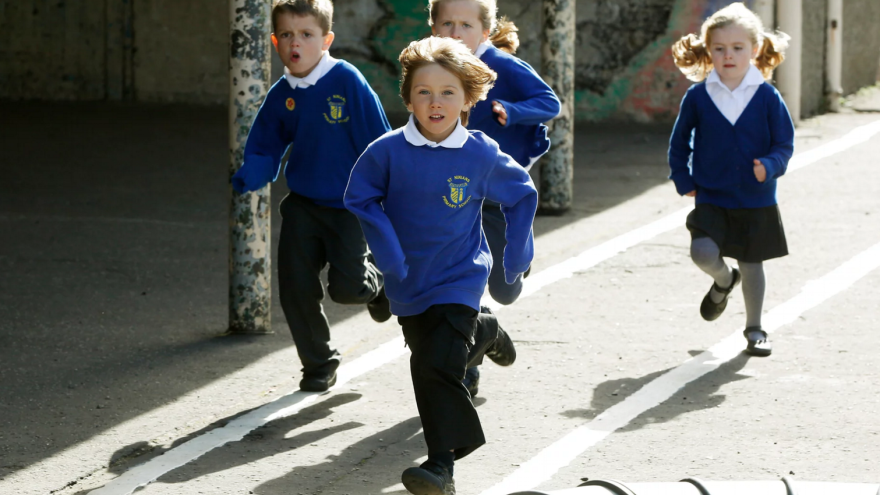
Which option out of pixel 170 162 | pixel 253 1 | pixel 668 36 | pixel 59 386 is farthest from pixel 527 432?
pixel 668 36

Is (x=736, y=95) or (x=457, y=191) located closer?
(x=457, y=191)

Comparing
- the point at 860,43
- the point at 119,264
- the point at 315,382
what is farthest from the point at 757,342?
the point at 860,43

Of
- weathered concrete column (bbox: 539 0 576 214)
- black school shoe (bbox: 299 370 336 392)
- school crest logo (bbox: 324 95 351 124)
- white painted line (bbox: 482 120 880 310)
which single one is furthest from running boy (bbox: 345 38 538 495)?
weathered concrete column (bbox: 539 0 576 214)

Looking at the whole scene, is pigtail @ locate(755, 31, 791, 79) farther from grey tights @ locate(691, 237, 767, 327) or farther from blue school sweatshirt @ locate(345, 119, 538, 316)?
blue school sweatshirt @ locate(345, 119, 538, 316)

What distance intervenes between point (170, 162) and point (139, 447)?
9.17m

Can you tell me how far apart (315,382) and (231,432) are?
0.65m

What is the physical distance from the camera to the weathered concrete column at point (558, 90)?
10.4 metres

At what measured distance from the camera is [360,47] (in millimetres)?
18828

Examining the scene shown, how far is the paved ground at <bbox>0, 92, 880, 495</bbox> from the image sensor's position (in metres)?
4.86

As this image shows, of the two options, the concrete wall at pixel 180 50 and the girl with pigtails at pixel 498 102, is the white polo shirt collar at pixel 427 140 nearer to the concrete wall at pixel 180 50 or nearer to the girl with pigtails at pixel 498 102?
the girl with pigtails at pixel 498 102

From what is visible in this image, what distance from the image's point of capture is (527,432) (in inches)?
207

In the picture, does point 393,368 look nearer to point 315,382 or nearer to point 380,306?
point 380,306

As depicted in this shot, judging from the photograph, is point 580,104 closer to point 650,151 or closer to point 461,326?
point 650,151

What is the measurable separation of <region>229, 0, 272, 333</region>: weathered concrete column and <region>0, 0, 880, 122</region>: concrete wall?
9.01 meters
